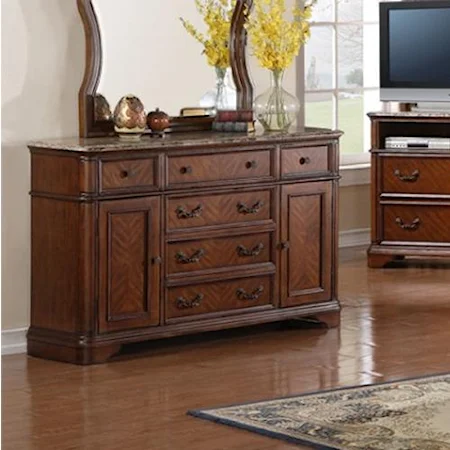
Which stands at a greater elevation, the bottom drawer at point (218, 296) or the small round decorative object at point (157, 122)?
the small round decorative object at point (157, 122)

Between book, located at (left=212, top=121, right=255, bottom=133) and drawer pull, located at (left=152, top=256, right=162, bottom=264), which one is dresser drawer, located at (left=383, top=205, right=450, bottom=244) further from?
drawer pull, located at (left=152, top=256, right=162, bottom=264)

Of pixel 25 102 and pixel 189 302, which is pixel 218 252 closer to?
pixel 189 302

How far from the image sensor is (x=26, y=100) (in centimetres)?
468

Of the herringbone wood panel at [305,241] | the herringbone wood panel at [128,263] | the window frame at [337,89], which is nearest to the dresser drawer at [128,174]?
the herringbone wood panel at [128,263]

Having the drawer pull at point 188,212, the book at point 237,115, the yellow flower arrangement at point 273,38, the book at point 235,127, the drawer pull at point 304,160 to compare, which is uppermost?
the yellow flower arrangement at point 273,38

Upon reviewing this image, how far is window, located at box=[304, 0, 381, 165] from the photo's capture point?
289 inches

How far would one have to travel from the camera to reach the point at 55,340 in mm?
4559

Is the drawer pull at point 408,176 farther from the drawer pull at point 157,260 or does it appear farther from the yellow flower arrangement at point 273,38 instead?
the drawer pull at point 157,260

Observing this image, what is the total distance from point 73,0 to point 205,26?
677 mm

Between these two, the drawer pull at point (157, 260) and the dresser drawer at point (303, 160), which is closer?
the drawer pull at point (157, 260)

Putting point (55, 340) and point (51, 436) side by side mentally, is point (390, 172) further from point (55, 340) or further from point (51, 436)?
point (51, 436)

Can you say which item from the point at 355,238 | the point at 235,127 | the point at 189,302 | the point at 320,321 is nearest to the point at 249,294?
the point at 189,302

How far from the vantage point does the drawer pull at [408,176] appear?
681 centimetres

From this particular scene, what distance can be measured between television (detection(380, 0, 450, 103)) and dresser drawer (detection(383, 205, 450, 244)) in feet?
2.12
